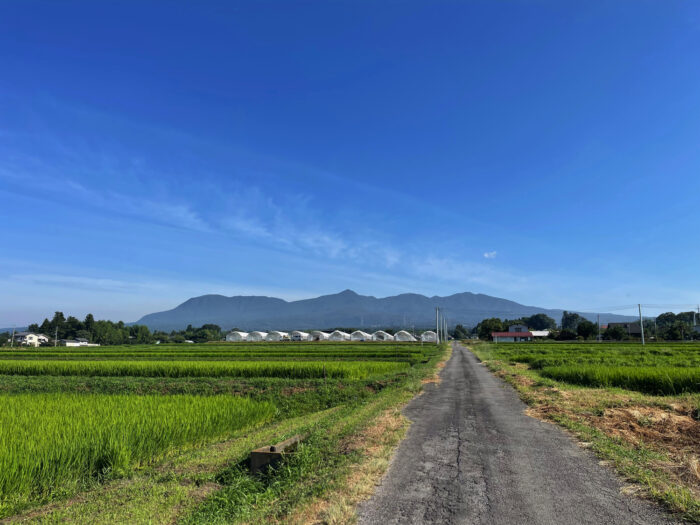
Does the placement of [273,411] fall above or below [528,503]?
below

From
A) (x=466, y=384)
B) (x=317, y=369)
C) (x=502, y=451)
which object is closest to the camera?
(x=502, y=451)

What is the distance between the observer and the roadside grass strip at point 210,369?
26.0 meters

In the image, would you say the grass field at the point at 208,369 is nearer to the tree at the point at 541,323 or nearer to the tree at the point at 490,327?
the tree at the point at 490,327

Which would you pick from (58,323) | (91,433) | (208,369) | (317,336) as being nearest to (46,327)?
(58,323)

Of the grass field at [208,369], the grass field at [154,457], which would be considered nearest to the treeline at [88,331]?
the grass field at [208,369]

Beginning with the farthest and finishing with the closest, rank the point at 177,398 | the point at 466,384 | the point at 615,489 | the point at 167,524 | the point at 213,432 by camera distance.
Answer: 1. the point at 466,384
2. the point at 177,398
3. the point at 213,432
4. the point at 615,489
5. the point at 167,524

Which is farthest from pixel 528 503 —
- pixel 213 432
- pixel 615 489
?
pixel 213 432

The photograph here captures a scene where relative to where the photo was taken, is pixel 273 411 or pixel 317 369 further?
pixel 317 369

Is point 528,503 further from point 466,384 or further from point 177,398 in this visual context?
point 466,384

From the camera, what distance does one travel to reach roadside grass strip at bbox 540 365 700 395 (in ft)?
56.0

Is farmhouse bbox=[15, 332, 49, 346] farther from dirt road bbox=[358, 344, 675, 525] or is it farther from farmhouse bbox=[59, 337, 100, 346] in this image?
dirt road bbox=[358, 344, 675, 525]

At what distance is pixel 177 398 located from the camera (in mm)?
13711

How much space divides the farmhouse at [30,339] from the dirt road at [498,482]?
469ft

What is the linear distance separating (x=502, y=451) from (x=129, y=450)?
7874 millimetres
